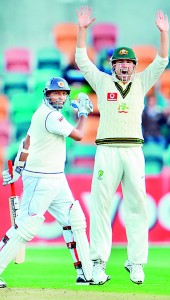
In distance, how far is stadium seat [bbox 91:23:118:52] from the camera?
16812mm

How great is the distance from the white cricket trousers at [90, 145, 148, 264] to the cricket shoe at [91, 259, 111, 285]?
5cm

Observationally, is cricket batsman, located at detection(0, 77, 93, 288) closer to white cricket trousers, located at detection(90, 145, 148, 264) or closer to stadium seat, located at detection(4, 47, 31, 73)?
white cricket trousers, located at detection(90, 145, 148, 264)

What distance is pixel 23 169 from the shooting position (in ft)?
24.4

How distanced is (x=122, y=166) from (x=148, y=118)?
24.0ft

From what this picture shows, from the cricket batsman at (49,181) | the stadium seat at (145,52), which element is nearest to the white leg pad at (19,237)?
the cricket batsman at (49,181)

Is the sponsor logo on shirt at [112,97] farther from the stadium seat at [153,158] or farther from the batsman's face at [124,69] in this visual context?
the stadium seat at [153,158]

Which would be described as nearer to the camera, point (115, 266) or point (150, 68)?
point (150, 68)

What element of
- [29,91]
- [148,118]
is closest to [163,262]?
[148,118]

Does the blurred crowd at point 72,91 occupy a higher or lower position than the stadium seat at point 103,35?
lower

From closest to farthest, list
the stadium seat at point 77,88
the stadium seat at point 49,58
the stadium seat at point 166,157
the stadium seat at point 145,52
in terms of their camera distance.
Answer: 1. the stadium seat at point 166,157
2. the stadium seat at point 77,88
3. the stadium seat at point 145,52
4. the stadium seat at point 49,58

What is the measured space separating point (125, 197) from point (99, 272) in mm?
649

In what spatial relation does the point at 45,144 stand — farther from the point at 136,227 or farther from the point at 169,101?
the point at 169,101

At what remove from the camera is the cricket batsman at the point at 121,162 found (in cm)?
718

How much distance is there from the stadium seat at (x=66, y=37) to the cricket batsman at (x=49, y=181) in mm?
9151
